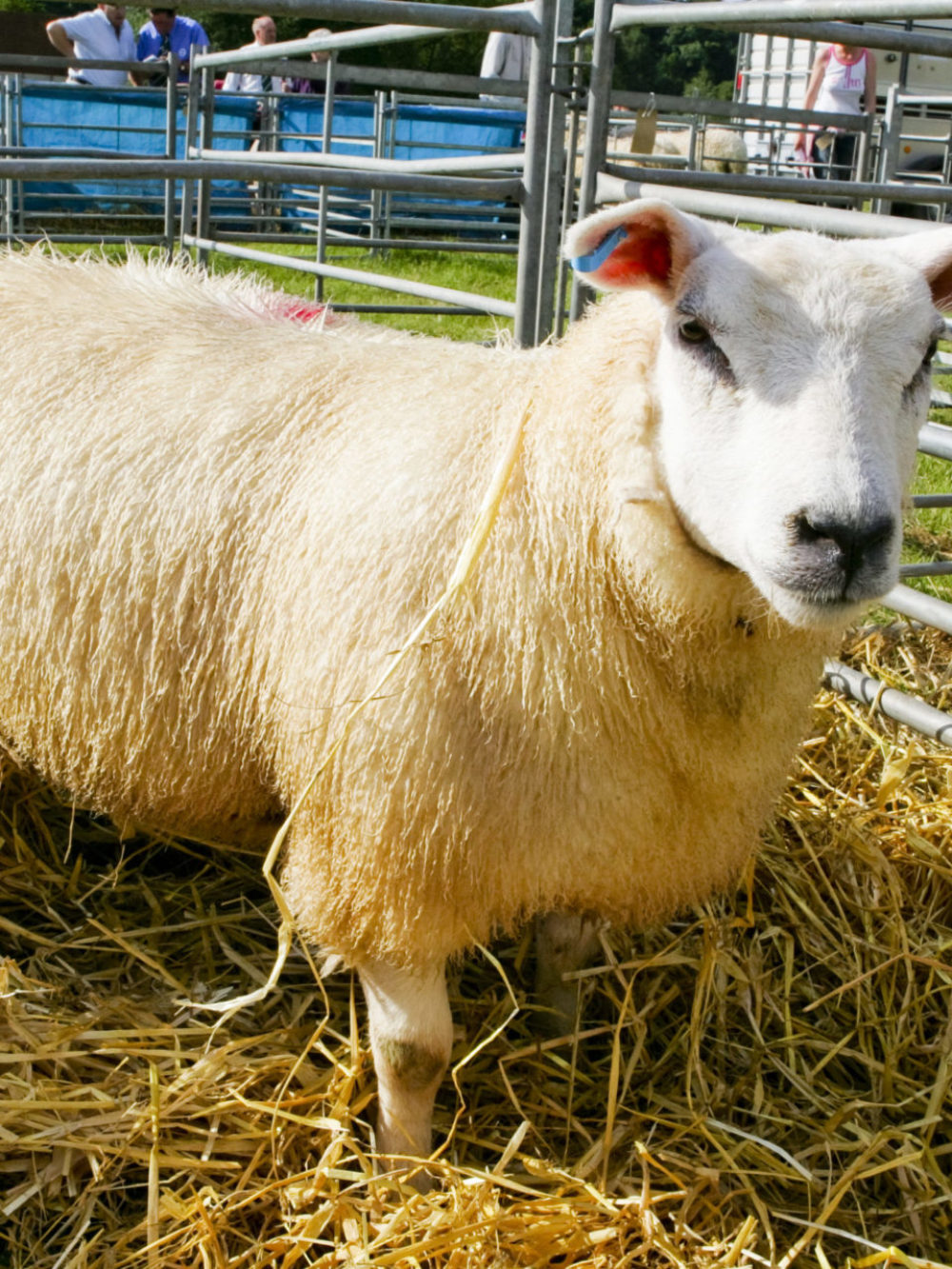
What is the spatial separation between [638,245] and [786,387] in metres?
0.32

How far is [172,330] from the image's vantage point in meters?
2.38

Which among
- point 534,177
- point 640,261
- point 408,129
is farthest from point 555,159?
point 408,129

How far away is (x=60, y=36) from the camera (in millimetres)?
9391

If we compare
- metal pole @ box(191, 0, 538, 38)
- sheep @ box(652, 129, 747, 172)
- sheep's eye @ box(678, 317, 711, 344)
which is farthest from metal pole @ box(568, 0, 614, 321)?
sheep @ box(652, 129, 747, 172)

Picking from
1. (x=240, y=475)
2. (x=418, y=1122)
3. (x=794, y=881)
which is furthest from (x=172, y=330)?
(x=794, y=881)

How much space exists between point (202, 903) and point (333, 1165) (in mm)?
831

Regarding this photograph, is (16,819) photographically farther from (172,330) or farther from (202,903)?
(172,330)

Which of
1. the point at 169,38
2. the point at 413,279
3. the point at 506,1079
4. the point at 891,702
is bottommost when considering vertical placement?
the point at 506,1079

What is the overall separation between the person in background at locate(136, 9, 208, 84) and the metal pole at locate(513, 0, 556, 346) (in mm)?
5549

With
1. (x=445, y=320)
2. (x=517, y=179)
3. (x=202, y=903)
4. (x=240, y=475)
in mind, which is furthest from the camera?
(x=445, y=320)

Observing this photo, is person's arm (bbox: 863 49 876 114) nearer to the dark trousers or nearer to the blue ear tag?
the dark trousers

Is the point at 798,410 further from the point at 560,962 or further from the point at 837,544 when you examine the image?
the point at 560,962

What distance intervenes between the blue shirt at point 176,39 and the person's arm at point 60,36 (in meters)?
0.52

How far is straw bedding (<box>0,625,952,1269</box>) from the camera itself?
1.98m
